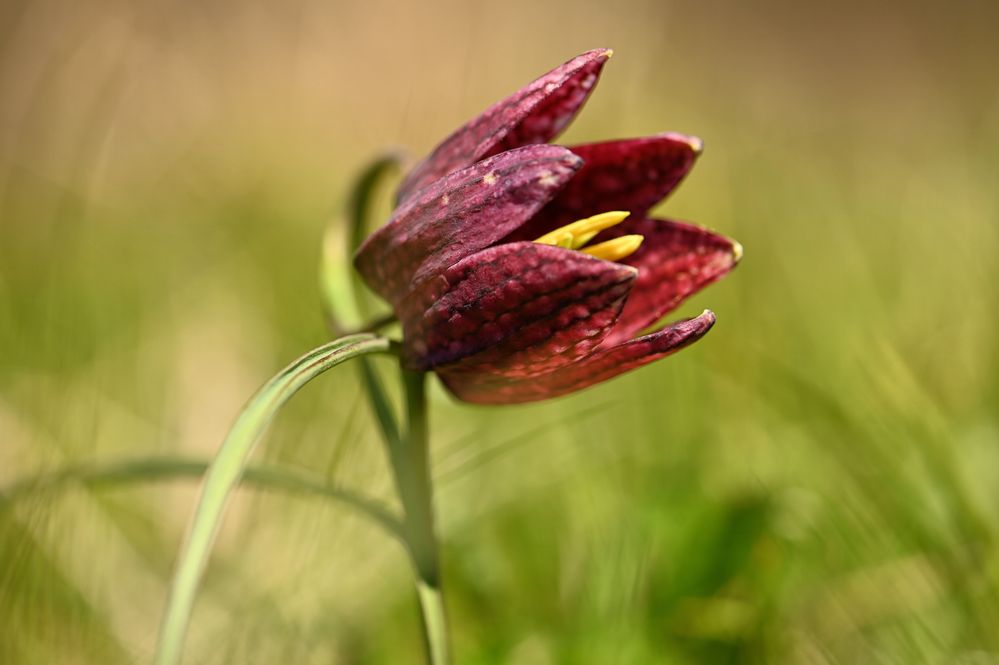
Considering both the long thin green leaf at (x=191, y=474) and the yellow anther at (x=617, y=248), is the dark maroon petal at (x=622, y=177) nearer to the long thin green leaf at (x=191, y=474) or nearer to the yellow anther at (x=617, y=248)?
the yellow anther at (x=617, y=248)

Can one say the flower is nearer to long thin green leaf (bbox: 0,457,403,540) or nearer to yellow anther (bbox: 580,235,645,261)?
yellow anther (bbox: 580,235,645,261)

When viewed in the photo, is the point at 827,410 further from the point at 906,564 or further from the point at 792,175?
the point at 792,175

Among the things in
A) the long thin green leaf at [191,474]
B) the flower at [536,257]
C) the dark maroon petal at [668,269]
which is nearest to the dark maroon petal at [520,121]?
the flower at [536,257]

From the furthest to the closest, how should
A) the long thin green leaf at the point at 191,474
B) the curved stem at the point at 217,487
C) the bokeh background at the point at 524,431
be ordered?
the bokeh background at the point at 524,431
the long thin green leaf at the point at 191,474
the curved stem at the point at 217,487

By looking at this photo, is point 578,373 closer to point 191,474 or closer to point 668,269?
point 668,269

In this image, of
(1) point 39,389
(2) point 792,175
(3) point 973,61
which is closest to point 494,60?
A: (2) point 792,175

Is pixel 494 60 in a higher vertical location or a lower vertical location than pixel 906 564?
higher

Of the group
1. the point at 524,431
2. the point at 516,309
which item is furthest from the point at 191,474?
the point at 524,431
